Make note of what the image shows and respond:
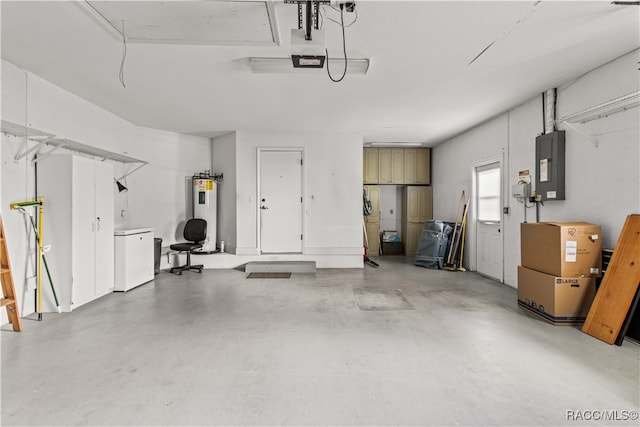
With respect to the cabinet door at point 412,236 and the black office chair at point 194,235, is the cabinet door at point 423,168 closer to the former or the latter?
the cabinet door at point 412,236

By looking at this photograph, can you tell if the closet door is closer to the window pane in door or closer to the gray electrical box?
the gray electrical box

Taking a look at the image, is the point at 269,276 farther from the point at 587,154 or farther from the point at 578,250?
the point at 587,154

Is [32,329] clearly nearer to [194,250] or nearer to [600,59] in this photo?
[194,250]

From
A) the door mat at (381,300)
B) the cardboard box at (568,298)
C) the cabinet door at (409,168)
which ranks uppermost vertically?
the cabinet door at (409,168)

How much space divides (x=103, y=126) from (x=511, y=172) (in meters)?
6.38

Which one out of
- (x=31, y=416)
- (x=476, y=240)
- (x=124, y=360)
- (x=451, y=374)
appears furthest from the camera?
(x=476, y=240)

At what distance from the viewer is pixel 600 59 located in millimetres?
3062

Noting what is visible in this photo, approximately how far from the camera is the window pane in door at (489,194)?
17.3ft

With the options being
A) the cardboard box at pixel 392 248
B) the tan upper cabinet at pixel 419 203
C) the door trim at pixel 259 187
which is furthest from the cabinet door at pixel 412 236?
the door trim at pixel 259 187

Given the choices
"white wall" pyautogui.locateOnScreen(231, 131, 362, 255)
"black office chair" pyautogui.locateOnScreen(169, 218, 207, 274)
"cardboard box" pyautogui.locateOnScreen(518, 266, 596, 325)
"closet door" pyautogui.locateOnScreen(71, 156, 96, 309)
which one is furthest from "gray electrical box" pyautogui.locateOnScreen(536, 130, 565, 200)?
"closet door" pyautogui.locateOnScreen(71, 156, 96, 309)

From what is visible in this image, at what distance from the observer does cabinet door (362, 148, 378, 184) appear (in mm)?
7637

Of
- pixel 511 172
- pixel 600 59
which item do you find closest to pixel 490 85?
pixel 600 59

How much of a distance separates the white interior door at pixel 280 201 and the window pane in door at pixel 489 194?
139 inches

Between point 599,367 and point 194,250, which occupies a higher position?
point 194,250
